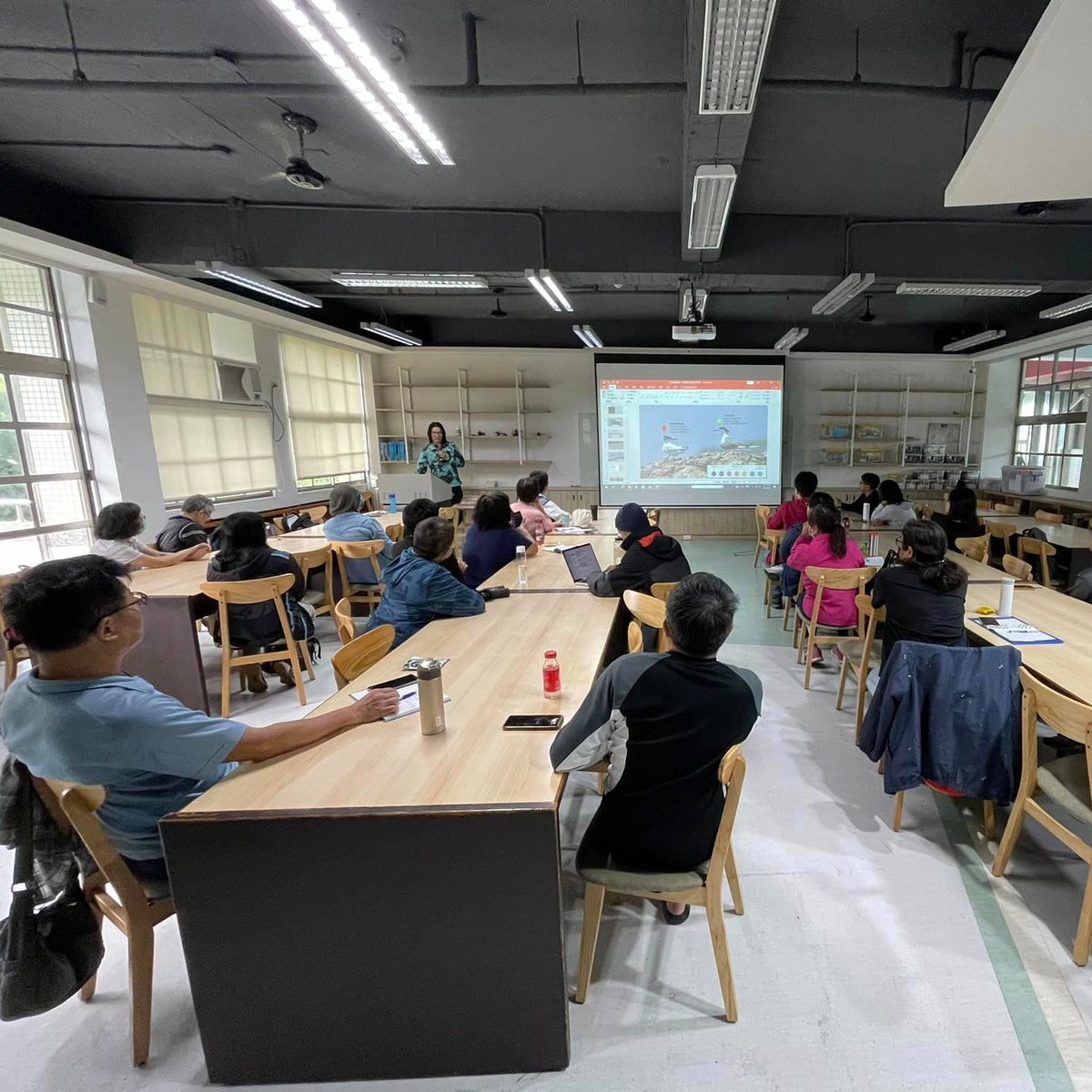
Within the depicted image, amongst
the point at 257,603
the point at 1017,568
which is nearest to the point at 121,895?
the point at 257,603

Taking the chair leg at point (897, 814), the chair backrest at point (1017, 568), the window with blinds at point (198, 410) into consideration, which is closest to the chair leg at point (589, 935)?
the chair leg at point (897, 814)

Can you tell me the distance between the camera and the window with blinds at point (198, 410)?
17.4 ft

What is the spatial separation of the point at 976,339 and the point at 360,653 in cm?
855

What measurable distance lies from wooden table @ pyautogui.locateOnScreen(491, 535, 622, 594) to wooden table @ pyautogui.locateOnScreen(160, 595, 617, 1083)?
1.94 m

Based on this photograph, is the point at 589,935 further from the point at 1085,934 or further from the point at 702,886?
the point at 1085,934

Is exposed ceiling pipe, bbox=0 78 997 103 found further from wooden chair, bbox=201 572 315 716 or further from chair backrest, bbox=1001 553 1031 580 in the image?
chair backrest, bbox=1001 553 1031 580

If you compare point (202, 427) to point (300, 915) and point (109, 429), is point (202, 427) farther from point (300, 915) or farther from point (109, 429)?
point (300, 915)

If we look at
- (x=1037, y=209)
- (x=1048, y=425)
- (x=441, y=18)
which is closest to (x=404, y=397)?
(x=441, y=18)

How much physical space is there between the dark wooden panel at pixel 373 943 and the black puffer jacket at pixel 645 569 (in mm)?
1875

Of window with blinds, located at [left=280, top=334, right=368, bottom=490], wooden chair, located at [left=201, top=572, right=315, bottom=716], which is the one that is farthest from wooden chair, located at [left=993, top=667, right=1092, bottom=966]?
window with blinds, located at [left=280, top=334, right=368, bottom=490]

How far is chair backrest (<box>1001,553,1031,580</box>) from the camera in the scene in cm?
367

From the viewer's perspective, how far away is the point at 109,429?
15.6ft

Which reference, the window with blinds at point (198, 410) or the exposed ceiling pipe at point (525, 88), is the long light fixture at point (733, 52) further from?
the window with blinds at point (198, 410)

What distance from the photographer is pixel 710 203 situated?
3.53 meters
